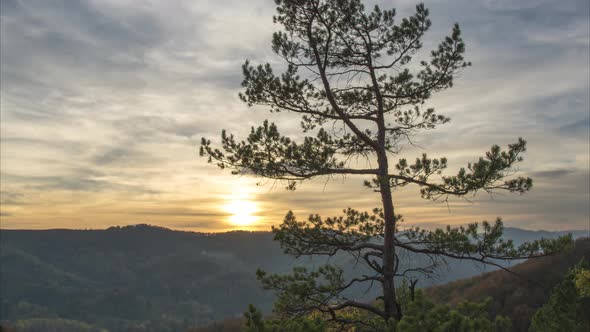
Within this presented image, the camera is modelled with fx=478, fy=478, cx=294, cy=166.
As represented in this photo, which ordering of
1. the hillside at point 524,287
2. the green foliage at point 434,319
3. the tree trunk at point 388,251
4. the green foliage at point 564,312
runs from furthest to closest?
the hillside at point 524,287 → the green foliage at point 564,312 → the tree trunk at point 388,251 → the green foliage at point 434,319

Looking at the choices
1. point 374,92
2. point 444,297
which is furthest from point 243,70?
point 444,297

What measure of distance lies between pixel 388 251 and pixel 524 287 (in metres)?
25.7

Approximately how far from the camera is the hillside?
28562 mm

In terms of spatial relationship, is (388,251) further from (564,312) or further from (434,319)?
(564,312)

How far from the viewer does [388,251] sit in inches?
430

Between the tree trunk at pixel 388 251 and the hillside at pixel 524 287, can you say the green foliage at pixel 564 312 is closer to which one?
the tree trunk at pixel 388 251

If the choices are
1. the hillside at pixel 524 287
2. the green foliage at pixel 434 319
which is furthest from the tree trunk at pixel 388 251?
the hillside at pixel 524 287

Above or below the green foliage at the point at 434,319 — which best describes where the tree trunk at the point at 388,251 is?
above

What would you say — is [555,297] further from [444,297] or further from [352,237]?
[444,297]

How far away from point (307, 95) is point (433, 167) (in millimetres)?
3463

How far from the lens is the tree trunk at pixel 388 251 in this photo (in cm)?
1059

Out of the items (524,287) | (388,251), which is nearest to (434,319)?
(388,251)

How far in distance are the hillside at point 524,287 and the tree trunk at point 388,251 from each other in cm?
1824

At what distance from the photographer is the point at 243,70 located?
1155 centimetres
